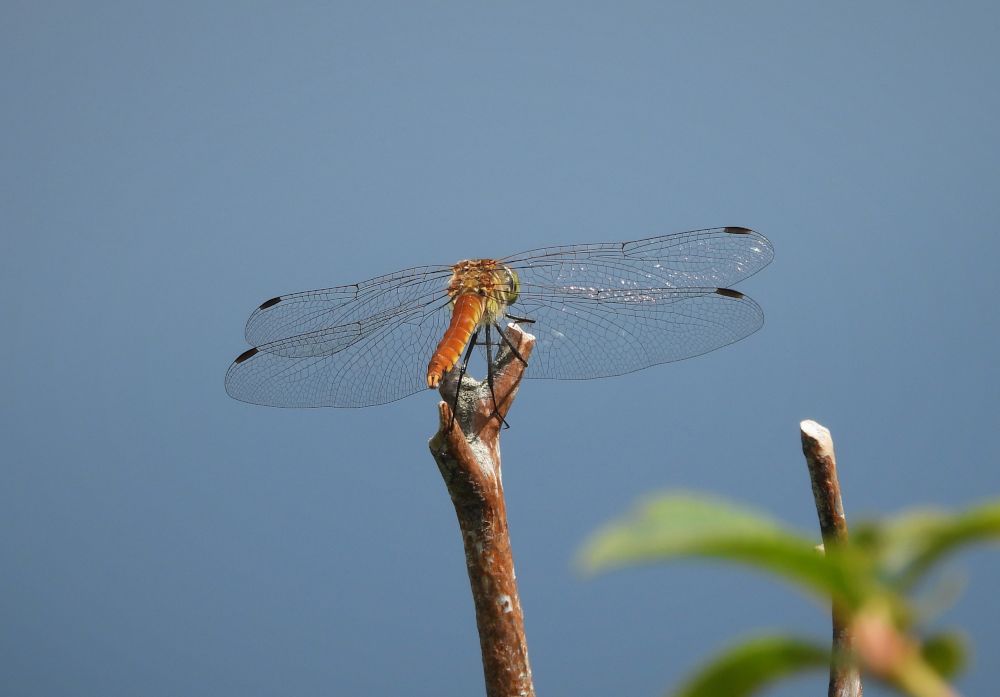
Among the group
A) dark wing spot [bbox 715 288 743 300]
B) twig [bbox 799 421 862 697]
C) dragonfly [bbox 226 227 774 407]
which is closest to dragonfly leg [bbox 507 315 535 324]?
dragonfly [bbox 226 227 774 407]

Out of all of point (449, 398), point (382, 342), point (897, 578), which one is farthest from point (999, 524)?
point (382, 342)

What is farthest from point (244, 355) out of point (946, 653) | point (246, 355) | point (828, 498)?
point (946, 653)

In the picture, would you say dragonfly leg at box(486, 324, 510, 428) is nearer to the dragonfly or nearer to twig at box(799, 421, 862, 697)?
the dragonfly

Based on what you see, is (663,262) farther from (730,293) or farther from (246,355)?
(246,355)

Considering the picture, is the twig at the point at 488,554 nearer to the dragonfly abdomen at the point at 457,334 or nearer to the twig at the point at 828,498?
the dragonfly abdomen at the point at 457,334

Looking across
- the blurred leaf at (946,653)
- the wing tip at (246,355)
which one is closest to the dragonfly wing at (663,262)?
the wing tip at (246,355)
